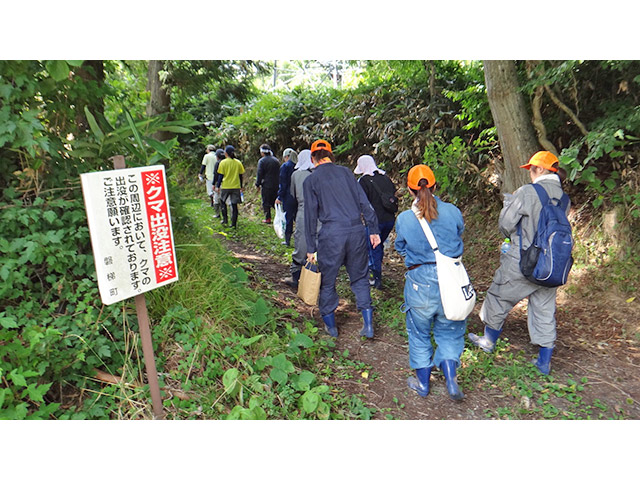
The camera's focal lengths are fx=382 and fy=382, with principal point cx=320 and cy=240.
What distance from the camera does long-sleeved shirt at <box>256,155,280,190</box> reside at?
862cm

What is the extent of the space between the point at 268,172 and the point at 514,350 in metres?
6.21

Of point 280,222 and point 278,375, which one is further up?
point 280,222

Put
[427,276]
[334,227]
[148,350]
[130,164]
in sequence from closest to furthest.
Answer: [148,350] < [427,276] < [130,164] < [334,227]

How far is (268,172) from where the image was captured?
341 inches

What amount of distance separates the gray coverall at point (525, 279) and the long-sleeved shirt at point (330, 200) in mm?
1456

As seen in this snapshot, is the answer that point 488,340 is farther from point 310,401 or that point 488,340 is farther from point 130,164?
point 130,164

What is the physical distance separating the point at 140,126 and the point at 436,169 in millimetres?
5498

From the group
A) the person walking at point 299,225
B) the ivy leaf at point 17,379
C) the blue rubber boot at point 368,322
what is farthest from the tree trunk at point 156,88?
the ivy leaf at point 17,379

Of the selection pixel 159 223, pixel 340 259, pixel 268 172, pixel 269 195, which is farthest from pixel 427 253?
pixel 269 195

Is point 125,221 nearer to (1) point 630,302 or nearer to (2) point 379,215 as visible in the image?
(2) point 379,215

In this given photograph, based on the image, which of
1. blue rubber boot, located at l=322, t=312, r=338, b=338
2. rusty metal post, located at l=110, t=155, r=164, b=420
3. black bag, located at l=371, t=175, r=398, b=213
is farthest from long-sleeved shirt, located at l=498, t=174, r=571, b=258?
rusty metal post, located at l=110, t=155, r=164, b=420

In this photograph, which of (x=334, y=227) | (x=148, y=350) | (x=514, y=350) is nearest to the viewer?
(x=148, y=350)

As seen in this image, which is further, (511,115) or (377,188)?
(511,115)

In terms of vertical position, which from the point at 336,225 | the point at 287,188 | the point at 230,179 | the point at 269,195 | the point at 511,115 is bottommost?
the point at 336,225
